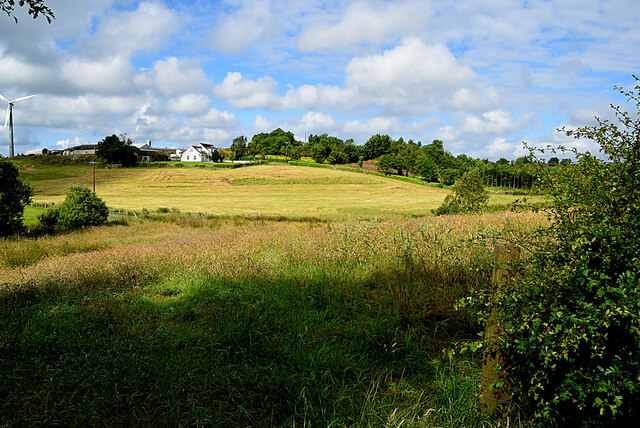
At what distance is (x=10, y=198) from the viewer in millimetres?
21938

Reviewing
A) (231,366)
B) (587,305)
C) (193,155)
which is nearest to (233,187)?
(231,366)

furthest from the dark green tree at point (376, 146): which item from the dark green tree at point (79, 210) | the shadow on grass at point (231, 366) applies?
the shadow on grass at point (231, 366)

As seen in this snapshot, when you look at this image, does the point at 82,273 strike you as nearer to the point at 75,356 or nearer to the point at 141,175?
the point at 75,356

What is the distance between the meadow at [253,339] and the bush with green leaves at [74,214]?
18.5 meters

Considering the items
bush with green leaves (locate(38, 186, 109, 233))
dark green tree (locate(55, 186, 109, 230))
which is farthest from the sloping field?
bush with green leaves (locate(38, 186, 109, 233))

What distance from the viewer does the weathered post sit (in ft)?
9.67

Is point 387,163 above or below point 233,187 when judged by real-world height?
above

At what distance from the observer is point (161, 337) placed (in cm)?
440

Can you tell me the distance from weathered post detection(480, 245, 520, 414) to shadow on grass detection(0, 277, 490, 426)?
175 mm

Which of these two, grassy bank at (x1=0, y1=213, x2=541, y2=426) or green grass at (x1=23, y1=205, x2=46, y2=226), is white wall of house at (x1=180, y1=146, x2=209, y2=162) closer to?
green grass at (x1=23, y1=205, x2=46, y2=226)

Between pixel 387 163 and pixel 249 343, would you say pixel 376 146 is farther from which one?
pixel 249 343

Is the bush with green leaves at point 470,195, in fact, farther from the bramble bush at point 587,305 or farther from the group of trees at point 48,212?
the group of trees at point 48,212

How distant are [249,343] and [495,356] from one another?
8.49 ft

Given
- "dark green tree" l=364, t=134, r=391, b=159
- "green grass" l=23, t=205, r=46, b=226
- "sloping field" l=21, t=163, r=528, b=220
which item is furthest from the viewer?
"dark green tree" l=364, t=134, r=391, b=159
